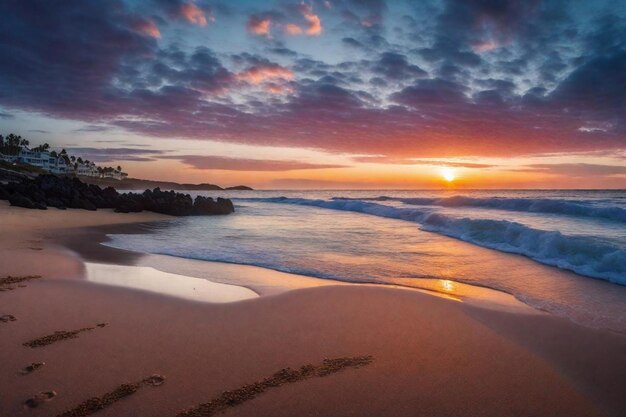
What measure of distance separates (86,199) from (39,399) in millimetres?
25738

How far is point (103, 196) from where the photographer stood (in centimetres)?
2747

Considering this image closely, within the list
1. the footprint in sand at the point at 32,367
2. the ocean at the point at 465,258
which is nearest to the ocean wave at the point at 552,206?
the ocean at the point at 465,258

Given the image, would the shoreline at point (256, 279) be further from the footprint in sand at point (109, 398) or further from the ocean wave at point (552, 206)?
the ocean wave at point (552, 206)

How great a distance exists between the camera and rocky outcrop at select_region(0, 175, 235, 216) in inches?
891

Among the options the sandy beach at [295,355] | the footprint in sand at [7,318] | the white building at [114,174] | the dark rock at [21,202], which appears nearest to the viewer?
the sandy beach at [295,355]

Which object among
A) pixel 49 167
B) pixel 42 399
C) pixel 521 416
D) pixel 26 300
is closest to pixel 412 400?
pixel 521 416

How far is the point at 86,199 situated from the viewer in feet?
83.4

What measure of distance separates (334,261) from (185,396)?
7154 mm

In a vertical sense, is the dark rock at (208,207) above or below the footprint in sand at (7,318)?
above

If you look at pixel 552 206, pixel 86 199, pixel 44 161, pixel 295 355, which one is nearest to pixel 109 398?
pixel 295 355

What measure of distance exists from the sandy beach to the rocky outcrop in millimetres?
18984

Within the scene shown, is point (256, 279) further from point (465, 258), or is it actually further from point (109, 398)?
point (465, 258)

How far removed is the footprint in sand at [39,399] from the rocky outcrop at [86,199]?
70.6 feet

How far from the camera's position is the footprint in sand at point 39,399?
306 cm
